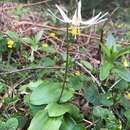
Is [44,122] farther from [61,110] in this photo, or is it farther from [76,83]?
[76,83]

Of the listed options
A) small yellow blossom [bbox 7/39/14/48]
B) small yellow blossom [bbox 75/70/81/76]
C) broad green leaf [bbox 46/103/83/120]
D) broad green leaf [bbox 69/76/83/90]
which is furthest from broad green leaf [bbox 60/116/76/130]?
small yellow blossom [bbox 7/39/14/48]

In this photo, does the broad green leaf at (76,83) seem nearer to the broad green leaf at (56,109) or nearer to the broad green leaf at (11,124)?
the broad green leaf at (56,109)

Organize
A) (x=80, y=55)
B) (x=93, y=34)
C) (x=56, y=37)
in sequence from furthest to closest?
(x=93, y=34) → (x=56, y=37) → (x=80, y=55)

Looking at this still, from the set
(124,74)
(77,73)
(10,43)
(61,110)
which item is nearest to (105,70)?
(124,74)

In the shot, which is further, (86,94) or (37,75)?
(37,75)

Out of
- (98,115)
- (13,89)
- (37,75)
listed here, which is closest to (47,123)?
(98,115)

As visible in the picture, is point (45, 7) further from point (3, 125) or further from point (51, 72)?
point (3, 125)
